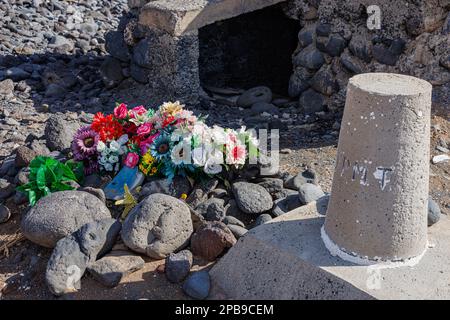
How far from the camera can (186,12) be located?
7406 mm

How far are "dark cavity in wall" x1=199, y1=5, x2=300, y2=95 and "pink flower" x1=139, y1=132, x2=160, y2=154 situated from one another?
11.3 feet

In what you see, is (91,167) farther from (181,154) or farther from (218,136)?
(218,136)

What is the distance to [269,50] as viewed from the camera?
8891 millimetres

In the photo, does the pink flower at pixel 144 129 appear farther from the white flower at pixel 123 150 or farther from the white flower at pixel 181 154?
the white flower at pixel 181 154

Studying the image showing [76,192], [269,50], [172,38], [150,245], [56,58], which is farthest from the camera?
[56,58]

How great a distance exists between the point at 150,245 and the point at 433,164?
3104 millimetres

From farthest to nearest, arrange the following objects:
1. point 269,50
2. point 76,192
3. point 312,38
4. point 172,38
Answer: point 269,50 → point 312,38 → point 172,38 → point 76,192

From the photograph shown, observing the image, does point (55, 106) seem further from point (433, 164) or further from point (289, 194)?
point (433, 164)

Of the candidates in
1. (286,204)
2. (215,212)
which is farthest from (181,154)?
(286,204)

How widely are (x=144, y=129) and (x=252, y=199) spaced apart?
47.4 inches

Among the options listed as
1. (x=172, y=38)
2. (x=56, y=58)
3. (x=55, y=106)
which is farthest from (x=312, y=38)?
(x=56, y=58)

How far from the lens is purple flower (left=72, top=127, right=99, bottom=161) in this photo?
5.44 m

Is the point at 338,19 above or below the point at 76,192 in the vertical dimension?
above
